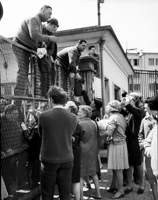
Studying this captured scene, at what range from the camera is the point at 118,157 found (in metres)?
5.00

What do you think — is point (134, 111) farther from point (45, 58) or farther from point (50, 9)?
point (50, 9)

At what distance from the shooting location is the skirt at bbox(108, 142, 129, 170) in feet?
16.3

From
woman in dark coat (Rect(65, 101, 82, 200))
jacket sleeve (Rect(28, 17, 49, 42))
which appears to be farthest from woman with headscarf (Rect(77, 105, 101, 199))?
jacket sleeve (Rect(28, 17, 49, 42))

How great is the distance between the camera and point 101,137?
16.5 feet

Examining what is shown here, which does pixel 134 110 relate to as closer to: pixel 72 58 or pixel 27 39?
pixel 72 58

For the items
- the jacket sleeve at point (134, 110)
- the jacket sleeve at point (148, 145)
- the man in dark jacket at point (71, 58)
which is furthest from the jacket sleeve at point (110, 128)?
the man in dark jacket at point (71, 58)

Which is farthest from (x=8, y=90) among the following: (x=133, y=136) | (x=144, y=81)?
(x=144, y=81)

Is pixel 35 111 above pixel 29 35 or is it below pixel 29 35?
below

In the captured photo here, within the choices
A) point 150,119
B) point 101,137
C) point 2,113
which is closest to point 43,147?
point 2,113

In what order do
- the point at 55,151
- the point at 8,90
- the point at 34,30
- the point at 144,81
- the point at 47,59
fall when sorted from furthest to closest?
the point at 144,81 → the point at 47,59 → the point at 34,30 → the point at 8,90 → the point at 55,151

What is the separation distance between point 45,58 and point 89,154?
77.3 inches

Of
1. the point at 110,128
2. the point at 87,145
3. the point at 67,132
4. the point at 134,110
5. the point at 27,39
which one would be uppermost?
the point at 27,39

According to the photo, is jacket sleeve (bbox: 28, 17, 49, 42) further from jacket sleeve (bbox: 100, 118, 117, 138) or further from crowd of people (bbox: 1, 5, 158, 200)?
jacket sleeve (bbox: 100, 118, 117, 138)

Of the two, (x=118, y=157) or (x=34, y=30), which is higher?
(x=34, y=30)
